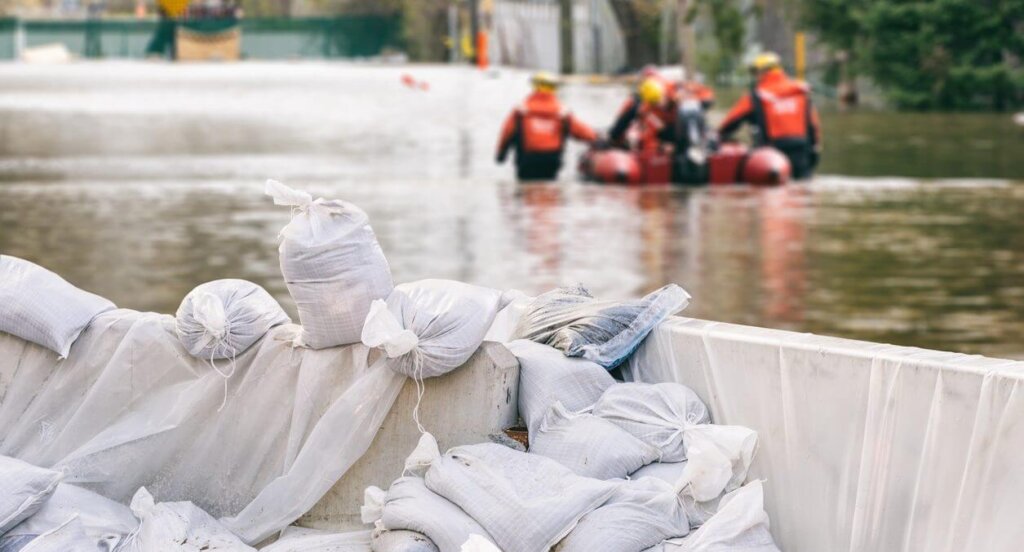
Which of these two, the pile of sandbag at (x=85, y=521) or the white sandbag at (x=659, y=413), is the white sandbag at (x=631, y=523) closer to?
the white sandbag at (x=659, y=413)

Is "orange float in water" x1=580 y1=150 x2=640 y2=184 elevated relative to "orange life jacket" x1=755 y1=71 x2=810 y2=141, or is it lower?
lower

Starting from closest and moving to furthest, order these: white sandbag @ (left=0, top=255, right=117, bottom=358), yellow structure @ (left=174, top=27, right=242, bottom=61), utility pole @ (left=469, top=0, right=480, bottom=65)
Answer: white sandbag @ (left=0, top=255, right=117, bottom=358) → utility pole @ (left=469, top=0, right=480, bottom=65) → yellow structure @ (left=174, top=27, right=242, bottom=61)

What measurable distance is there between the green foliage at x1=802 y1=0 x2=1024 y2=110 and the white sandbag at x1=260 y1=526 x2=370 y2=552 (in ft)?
119

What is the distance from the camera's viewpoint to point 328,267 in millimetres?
5629

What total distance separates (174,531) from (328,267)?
2.89ft

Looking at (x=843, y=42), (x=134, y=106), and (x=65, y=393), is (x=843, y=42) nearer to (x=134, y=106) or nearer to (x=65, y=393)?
(x=134, y=106)

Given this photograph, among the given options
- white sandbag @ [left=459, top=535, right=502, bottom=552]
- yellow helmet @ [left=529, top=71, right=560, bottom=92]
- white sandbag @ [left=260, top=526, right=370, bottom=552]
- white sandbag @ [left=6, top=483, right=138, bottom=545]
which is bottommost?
white sandbag @ [left=260, top=526, right=370, bottom=552]

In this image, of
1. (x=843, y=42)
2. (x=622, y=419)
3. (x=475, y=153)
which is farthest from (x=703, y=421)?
(x=843, y=42)

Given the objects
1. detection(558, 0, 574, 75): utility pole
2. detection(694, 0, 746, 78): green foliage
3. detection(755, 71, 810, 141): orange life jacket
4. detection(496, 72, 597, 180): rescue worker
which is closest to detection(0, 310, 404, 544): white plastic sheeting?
detection(496, 72, 597, 180): rescue worker

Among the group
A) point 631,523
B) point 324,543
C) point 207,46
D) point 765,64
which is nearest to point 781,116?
point 765,64

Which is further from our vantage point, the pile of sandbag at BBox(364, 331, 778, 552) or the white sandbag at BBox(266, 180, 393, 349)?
the white sandbag at BBox(266, 180, 393, 349)

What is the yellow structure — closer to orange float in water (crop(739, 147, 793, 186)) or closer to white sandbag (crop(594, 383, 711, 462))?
orange float in water (crop(739, 147, 793, 186))

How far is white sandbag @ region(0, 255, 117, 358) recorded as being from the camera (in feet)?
19.4

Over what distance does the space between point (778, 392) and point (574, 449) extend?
1.92 ft
